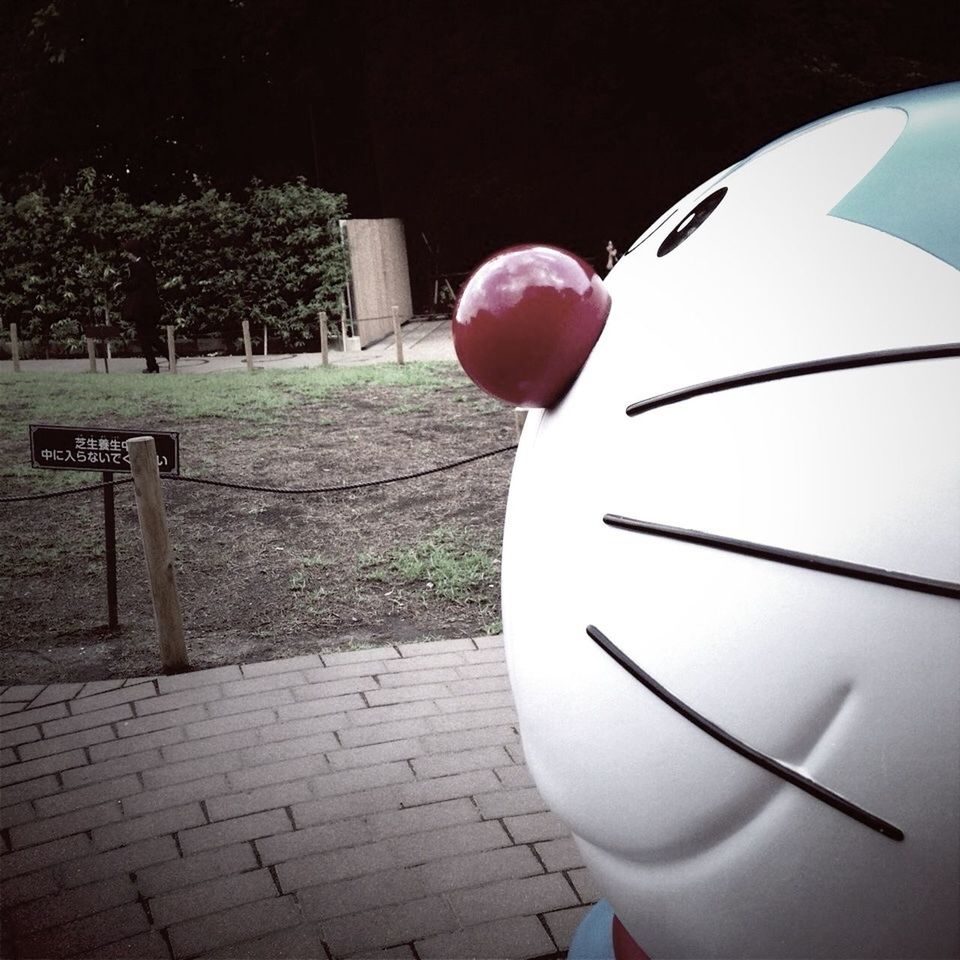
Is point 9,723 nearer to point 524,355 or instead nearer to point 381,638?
point 381,638

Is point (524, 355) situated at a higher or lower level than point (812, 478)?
higher

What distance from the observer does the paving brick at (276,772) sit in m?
3.38

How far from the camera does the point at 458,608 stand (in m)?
5.20

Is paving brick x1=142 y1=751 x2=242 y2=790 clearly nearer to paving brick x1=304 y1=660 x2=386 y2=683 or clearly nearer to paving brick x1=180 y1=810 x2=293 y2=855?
paving brick x1=180 y1=810 x2=293 y2=855

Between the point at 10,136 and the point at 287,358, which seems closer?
the point at 10,136

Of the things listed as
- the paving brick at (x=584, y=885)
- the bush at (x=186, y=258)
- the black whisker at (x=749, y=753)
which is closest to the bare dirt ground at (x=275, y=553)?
the paving brick at (x=584, y=885)

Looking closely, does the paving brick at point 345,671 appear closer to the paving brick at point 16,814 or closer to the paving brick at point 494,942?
the paving brick at point 16,814

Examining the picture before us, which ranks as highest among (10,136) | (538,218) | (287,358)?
(10,136)

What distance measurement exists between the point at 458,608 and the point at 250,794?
203 cm

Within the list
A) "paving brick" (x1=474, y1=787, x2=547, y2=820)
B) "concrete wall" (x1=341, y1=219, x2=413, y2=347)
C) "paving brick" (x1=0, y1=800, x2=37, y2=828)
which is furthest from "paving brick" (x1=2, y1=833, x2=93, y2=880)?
"concrete wall" (x1=341, y1=219, x2=413, y2=347)

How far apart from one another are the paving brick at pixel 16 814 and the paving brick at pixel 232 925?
2.79 ft

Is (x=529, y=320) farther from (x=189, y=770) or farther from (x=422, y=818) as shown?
(x=189, y=770)

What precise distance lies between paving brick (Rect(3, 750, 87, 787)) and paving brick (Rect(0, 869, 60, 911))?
0.58 m

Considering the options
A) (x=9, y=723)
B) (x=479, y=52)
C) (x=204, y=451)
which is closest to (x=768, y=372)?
(x=9, y=723)
